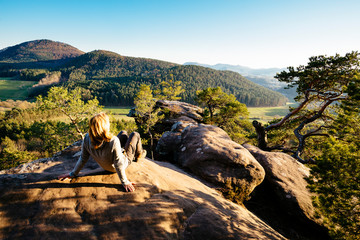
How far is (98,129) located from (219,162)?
7.81 meters

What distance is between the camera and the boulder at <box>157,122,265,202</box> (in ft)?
29.0

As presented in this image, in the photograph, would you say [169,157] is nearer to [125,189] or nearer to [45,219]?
[125,189]

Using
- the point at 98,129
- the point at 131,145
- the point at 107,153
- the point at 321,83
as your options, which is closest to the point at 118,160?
the point at 107,153

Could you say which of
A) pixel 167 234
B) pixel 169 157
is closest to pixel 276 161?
pixel 169 157

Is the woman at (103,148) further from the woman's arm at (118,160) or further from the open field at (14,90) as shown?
the open field at (14,90)

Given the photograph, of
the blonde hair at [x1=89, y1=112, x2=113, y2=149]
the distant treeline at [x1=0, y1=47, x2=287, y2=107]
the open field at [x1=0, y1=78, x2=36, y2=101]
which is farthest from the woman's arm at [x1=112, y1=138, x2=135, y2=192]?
the open field at [x1=0, y1=78, x2=36, y2=101]

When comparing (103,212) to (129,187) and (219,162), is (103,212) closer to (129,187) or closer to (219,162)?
(129,187)

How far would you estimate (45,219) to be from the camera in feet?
11.0

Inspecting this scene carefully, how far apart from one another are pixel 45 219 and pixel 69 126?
1910 cm

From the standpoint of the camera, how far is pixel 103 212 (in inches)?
150

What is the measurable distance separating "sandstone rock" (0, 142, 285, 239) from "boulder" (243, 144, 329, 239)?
3982 mm

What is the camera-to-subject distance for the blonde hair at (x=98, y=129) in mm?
3402

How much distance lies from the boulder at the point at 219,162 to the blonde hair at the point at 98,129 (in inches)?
280

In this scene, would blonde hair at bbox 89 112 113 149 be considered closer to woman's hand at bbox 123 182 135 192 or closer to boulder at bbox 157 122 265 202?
woman's hand at bbox 123 182 135 192
